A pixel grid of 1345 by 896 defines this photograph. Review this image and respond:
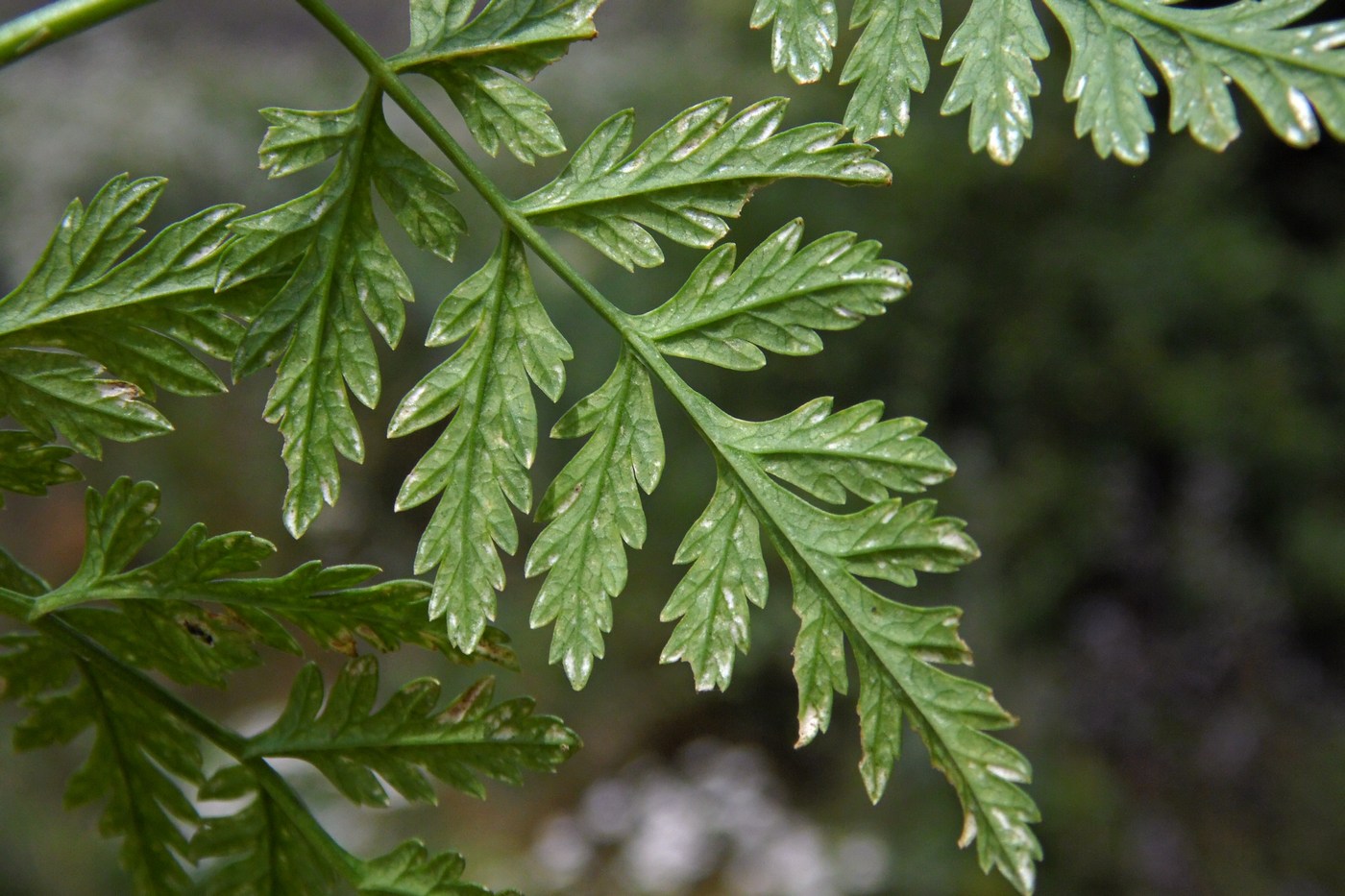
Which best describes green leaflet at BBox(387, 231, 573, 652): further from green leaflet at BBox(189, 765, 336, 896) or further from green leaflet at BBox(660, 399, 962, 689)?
green leaflet at BBox(189, 765, 336, 896)

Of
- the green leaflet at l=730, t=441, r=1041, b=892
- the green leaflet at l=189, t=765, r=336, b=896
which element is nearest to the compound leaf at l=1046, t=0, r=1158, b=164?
the green leaflet at l=730, t=441, r=1041, b=892

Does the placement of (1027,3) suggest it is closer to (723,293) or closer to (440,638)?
(723,293)

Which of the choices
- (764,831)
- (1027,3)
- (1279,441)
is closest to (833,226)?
(1279,441)

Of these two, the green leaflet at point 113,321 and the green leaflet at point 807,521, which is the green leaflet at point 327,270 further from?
the green leaflet at point 807,521

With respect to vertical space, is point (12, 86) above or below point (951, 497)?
above

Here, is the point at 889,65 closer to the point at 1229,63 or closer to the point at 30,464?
the point at 1229,63

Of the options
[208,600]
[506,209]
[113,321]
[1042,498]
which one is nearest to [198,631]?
[208,600]
